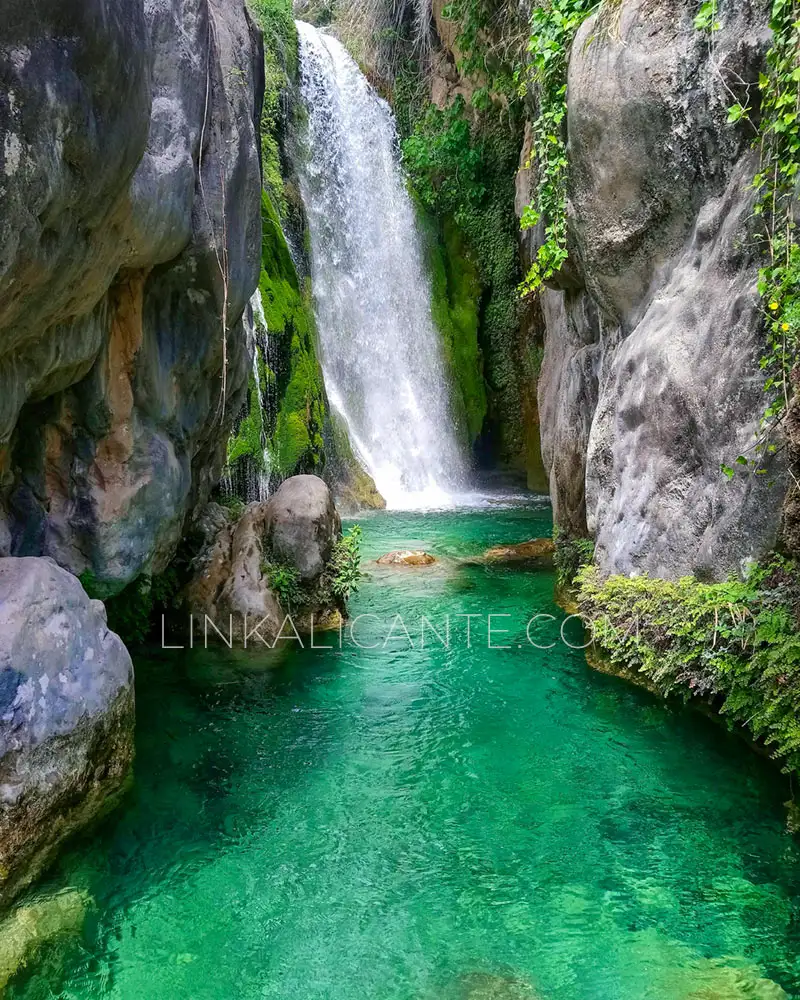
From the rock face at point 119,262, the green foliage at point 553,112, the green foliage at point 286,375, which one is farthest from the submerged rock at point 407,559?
the green foliage at point 553,112

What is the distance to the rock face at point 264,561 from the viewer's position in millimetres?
8188

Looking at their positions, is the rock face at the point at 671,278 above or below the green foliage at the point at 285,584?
above

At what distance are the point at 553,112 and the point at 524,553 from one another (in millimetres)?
6243

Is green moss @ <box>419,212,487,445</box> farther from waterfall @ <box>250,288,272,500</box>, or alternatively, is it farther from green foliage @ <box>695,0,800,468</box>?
green foliage @ <box>695,0,800,468</box>

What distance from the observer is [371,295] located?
62.1 ft

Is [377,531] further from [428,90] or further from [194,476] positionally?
[428,90]

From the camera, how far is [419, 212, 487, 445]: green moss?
19.2 metres

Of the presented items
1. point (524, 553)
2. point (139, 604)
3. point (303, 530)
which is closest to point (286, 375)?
point (524, 553)

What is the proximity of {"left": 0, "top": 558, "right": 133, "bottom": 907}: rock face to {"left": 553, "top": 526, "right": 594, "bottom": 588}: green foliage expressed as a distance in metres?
5.17

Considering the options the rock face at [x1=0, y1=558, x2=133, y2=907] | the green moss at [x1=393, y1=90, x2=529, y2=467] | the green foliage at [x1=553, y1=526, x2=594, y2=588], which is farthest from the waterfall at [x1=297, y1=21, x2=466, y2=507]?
the rock face at [x1=0, y1=558, x2=133, y2=907]

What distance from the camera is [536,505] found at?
1677 centimetres

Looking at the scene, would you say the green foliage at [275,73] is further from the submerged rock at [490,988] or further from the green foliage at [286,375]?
the submerged rock at [490,988]

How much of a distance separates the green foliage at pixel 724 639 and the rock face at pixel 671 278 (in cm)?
27

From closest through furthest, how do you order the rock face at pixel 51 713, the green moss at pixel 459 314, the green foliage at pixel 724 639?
the rock face at pixel 51 713, the green foliage at pixel 724 639, the green moss at pixel 459 314
